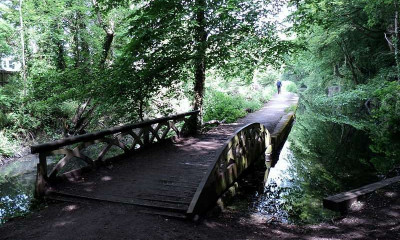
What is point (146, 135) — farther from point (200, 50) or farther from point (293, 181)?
point (293, 181)

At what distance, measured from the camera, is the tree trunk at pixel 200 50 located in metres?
8.58

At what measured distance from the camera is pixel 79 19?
49.6 feet

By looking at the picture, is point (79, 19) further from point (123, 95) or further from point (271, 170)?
point (271, 170)

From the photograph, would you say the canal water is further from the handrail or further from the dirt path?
the handrail

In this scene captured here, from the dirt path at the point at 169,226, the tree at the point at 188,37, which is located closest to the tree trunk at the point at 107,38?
the tree at the point at 188,37

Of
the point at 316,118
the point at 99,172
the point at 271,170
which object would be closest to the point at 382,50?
the point at 316,118

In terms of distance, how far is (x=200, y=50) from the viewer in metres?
8.67

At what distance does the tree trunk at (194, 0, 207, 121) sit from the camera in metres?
8.58

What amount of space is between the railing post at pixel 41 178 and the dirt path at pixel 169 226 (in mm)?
424

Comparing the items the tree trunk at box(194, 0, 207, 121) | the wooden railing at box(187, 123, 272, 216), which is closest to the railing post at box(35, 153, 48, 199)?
the wooden railing at box(187, 123, 272, 216)

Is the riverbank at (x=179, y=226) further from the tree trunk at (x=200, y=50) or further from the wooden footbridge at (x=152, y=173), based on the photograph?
the tree trunk at (x=200, y=50)

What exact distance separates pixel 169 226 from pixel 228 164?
2.48 metres

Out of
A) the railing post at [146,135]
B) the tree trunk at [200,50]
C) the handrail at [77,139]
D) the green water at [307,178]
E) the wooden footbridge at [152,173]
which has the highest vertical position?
the tree trunk at [200,50]

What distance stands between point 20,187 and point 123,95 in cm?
420
